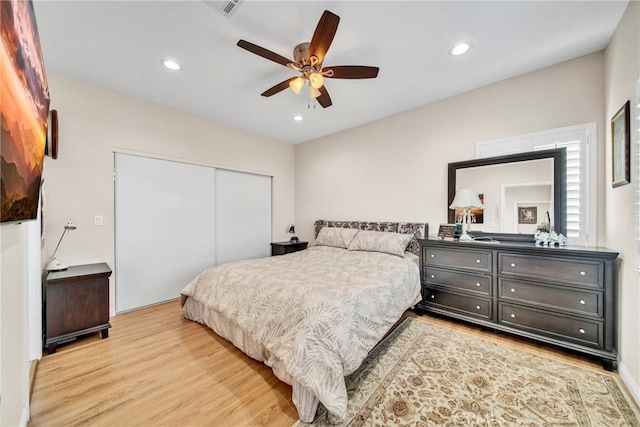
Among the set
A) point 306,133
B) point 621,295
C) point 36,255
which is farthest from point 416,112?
point 36,255

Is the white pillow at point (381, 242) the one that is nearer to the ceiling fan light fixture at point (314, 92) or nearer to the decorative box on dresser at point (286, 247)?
the decorative box on dresser at point (286, 247)

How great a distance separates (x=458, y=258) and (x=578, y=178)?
133cm

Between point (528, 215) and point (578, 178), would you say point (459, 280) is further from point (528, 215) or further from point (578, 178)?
point (578, 178)

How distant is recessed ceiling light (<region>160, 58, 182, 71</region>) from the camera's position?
237cm

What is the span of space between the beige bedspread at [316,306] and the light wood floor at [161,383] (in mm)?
238

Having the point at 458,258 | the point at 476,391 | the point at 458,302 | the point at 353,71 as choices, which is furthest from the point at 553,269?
the point at 353,71

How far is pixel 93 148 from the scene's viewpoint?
2.80 metres

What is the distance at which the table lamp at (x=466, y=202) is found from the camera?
9.18 feet

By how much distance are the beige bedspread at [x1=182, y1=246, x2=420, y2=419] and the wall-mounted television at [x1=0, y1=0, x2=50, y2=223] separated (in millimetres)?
1420

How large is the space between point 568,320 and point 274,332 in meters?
2.46

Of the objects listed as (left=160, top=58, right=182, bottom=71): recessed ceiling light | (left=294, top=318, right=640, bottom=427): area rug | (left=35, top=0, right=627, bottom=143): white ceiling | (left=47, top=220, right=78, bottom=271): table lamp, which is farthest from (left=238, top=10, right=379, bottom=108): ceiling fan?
(left=47, top=220, right=78, bottom=271): table lamp

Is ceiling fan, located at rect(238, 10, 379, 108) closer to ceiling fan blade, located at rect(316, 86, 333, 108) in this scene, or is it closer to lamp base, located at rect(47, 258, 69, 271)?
ceiling fan blade, located at rect(316, 86, 333, 108)

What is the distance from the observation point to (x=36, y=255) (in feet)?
6.83

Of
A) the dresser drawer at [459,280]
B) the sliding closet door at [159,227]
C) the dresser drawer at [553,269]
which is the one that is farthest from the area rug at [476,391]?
the sliding closet door at [159,227]
